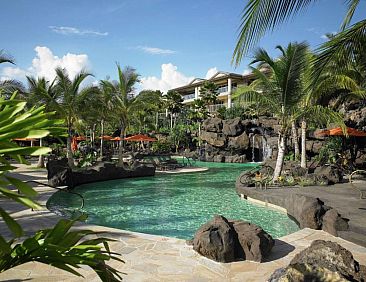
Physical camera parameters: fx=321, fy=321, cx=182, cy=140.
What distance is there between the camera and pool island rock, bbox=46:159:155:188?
524 inches

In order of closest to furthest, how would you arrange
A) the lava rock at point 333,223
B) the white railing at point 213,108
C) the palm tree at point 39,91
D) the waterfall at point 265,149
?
the lava rock at point 333,223 → the palm tree at point 39,91 → the waterfall at point 265,149 → the white railing at point 213,108

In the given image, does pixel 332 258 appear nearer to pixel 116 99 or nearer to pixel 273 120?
pixel 116 99

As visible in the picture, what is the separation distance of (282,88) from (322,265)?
936 centimetres

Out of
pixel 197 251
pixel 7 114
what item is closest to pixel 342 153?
pixel 197 251

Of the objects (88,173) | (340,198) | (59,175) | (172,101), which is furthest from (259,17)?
(172,101)

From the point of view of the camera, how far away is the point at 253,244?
17.2 ft

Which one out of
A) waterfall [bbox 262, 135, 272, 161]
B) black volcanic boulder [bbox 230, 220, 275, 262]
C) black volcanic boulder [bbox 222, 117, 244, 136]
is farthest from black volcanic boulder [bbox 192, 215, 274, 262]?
black volcanic boulder [bbox 222, 117, 244, 136]

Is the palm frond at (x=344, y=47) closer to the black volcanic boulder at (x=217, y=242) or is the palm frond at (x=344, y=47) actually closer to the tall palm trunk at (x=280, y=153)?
the black volcanic boulder at (x=217, y=242)

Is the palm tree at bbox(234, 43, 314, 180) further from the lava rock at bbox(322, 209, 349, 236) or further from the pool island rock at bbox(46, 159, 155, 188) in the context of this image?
the pool island rock at bbox(46, 159, 155, 188)

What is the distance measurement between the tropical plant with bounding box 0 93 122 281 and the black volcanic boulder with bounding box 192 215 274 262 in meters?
3.55

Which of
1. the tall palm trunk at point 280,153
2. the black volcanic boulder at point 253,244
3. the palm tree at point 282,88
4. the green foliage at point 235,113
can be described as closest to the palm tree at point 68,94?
the palm tree at point 282,88

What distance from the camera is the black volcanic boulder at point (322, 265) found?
9.54 feet

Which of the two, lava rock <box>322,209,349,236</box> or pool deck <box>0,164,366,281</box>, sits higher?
lava rock <box>322,209,349,236</box>

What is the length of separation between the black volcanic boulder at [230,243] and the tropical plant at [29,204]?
140 inches
